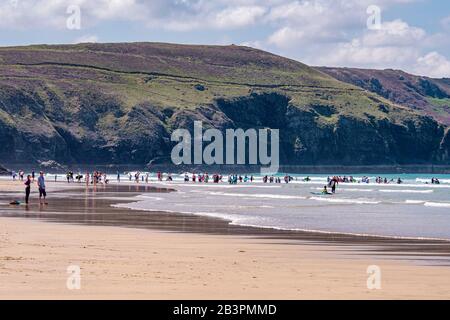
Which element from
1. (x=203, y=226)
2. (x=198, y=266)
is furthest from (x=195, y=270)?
(x=203, y=226)

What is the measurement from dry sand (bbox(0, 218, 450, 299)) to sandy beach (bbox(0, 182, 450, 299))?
2cm

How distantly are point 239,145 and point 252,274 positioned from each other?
183 m

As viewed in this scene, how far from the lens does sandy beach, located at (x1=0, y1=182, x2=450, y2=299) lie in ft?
45.8

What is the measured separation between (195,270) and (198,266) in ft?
2.57

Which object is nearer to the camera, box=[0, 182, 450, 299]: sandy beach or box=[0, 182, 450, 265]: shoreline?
box=[0, 182, 450, 299]: sandy beach

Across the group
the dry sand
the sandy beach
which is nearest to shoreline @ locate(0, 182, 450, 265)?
the sandy beach

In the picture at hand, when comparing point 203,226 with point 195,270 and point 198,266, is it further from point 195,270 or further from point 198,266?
point 195,270

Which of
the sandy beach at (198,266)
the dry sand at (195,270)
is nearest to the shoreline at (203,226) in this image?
the sandy beach at (198,266)

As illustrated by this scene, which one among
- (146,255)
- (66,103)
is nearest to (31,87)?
(66,103)

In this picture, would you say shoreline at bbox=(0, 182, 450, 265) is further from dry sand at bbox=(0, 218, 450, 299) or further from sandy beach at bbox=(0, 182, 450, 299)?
dry sand at bbox=(0, 218, 450, 299)

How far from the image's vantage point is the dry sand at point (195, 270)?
547 inches

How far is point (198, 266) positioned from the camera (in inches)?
695

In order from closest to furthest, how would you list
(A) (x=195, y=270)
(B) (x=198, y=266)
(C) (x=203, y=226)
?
1. (A) (x=195, y=270)
2. (B) (x=198, y=266)
3. (C) (x=203, y=226)

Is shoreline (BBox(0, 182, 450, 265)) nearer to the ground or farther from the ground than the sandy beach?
nearer to the ground
